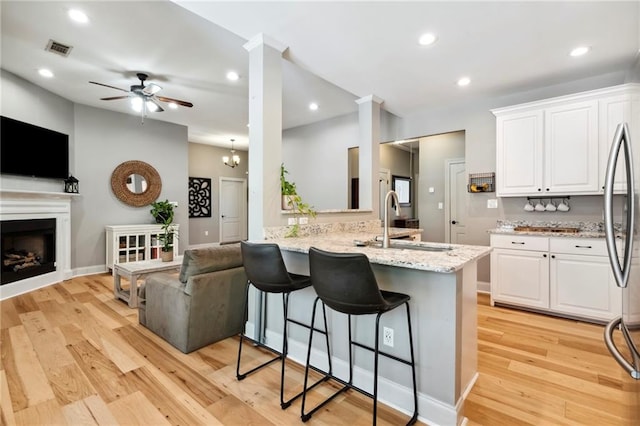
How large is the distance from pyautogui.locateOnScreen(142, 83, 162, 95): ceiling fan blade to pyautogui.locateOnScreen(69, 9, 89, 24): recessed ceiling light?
1.23 metres

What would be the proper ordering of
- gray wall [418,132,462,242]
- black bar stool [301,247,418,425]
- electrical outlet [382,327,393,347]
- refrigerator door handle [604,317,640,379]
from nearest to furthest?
refrigerator door handle [604,317,640,379], black bar stool [301,247,418,425], electrical outlet [382,327,393,347], gray wall [418,132,462,242]

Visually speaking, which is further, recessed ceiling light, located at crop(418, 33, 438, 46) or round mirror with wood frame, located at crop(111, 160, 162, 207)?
round mirror with wood frame, located at crop(111, 160, 162, 207)

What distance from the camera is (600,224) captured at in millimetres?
3340

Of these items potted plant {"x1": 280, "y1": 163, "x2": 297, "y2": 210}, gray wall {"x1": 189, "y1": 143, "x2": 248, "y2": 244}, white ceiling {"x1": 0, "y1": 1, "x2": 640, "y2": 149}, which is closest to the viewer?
white ceiling {"x1": 0, "y1": 1, "x2": 640, "y2": 149}

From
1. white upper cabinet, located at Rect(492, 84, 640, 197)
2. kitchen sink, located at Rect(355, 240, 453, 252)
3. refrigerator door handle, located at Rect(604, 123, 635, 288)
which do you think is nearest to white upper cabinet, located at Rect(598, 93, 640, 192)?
white upper cabinet, located at Rect(492, 84, 640, 197)

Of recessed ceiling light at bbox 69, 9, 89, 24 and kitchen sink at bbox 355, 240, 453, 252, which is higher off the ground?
recessed ceiling light at bbox 69, 9, 89, 24

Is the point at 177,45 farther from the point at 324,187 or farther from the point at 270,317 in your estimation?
the point at 324,187

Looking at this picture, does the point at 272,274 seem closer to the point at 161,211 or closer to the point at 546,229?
the point at 546,229

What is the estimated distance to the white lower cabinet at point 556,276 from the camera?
294 centimetres

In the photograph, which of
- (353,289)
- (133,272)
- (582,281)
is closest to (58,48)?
(133,272)

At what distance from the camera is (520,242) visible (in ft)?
11.1

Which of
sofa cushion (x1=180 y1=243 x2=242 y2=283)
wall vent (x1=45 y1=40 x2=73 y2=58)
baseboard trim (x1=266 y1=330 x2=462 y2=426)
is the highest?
wall vent (x1=45 y1=40 x2=73 y2=58)

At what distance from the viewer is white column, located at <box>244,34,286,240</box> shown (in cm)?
257

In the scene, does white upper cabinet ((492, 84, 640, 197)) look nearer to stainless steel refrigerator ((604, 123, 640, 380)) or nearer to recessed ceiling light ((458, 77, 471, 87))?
recessed ceiling light ((458, 77, 471, 87))
